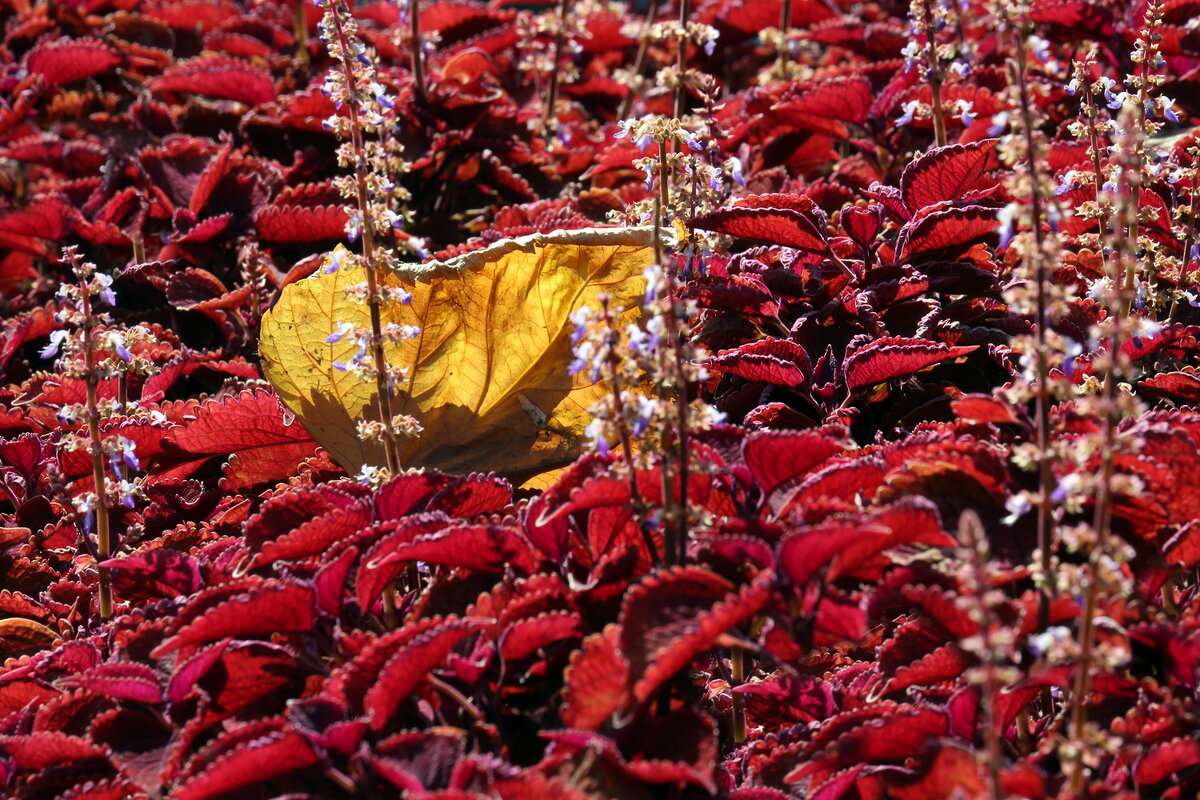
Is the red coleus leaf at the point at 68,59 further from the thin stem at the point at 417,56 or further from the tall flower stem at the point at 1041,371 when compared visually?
the tall flower stem at the point at 1041,371

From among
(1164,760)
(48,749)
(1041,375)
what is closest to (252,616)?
(48,749)

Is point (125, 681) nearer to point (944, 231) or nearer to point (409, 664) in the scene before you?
point (409, 664)

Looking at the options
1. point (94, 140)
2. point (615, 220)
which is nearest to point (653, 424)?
point (615, 220)

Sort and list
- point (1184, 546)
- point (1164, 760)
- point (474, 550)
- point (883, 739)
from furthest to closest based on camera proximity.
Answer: point (474, 550) < point (1184, 546) < point (883, 739) < point (1164, 760)

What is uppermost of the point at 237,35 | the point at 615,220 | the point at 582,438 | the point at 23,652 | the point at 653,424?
the point at 237,35

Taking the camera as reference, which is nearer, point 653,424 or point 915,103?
point 653,424

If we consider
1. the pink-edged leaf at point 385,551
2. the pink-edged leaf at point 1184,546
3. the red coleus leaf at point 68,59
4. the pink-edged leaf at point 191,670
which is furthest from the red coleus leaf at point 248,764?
the red coleus leaf at point 68,59

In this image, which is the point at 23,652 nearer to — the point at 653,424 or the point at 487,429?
the point at 487,429
